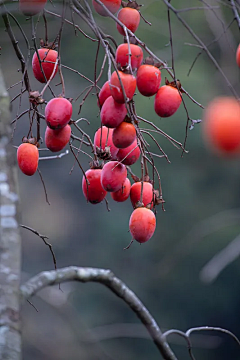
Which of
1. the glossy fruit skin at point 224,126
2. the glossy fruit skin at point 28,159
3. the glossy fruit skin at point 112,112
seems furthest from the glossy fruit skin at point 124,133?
the glossy fruit skin at point 28,159

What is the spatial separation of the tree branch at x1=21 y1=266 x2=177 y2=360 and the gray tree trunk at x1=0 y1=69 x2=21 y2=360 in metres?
0.05

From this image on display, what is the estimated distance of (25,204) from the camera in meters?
9.83

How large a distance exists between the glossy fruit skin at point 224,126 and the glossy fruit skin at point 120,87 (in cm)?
12

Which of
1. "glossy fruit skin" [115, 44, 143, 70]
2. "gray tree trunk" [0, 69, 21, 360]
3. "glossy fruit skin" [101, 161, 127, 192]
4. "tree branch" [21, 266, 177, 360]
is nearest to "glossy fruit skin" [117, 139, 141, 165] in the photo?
"glossy fruit skin" [101, 161, 127, 192]

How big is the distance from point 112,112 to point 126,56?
90 mm

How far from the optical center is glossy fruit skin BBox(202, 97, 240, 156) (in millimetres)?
727

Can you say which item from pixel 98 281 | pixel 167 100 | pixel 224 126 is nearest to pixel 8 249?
pixel 98 281

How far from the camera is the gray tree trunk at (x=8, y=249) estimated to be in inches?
20.0

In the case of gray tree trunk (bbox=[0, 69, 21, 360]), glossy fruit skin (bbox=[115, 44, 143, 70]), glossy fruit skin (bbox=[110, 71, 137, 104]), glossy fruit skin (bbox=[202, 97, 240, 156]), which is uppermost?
glossy fruit skin (bbox=[115, 44, 143, 70])

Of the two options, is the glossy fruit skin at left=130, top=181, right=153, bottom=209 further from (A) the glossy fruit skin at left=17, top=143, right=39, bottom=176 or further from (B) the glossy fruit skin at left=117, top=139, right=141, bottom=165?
(A) the glossy fruit skin at left=17, top=143, right=39, bottom=176

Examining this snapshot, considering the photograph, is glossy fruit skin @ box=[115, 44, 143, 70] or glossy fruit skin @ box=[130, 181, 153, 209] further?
glossy fruit skin @ box=[130, 181, 153, 209]

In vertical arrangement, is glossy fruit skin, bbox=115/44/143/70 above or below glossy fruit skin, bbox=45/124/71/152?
above

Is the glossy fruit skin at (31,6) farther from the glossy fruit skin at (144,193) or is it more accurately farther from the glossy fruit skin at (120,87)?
the glossy fruit skin at (144,193)

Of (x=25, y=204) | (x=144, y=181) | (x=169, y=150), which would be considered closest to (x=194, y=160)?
(x=169, y=150)
